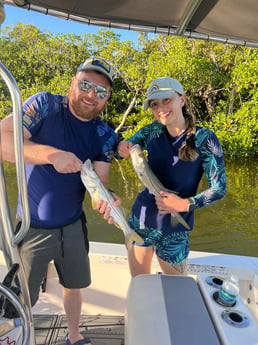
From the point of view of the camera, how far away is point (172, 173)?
2.35 meters

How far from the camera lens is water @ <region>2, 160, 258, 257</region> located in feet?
24.3

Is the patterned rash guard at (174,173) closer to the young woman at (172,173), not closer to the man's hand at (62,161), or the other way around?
the young woman at (172,173)

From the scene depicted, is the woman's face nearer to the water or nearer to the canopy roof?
the canopy roof

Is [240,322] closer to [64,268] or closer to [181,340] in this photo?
[181,340]

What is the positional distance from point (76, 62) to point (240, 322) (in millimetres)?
17029

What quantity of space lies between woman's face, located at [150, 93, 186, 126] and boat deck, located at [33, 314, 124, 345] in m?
2.15

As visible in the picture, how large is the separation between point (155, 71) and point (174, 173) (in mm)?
12372

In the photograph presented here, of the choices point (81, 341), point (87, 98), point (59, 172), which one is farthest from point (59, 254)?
point (87, 98)

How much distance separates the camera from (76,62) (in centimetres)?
1623

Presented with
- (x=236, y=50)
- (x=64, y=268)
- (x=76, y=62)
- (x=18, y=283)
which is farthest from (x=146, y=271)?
(x=76, y=62)

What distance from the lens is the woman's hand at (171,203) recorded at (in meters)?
2.22

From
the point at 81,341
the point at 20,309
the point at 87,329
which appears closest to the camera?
the point at 20,309

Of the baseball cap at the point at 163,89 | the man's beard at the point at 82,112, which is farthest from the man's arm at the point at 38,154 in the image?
the baseball cap at the point at 163,89

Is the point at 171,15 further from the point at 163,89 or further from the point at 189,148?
the point at 189,148
